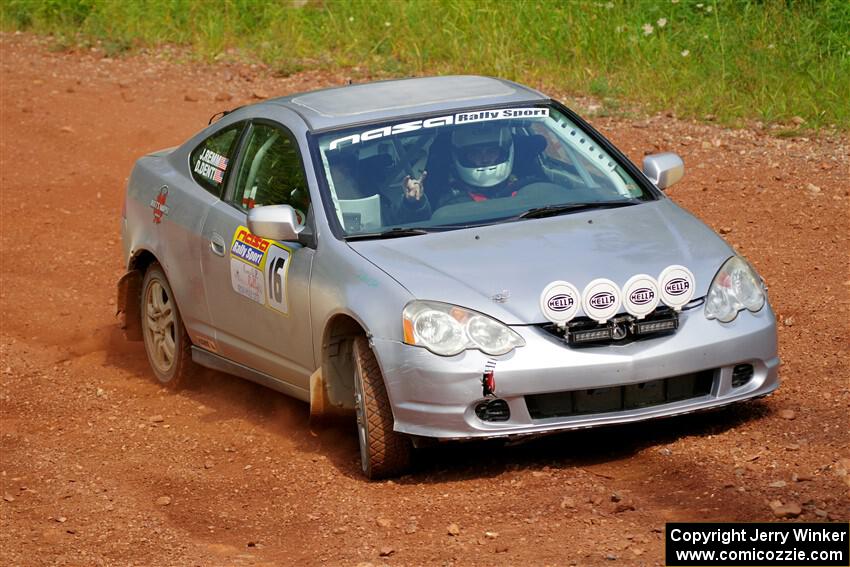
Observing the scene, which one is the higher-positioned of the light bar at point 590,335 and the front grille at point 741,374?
the light bar at point 590,335

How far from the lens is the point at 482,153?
22.6 feet

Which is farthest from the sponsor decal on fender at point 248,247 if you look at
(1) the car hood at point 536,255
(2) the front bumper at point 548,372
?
(2) the front bumper at point 548,372

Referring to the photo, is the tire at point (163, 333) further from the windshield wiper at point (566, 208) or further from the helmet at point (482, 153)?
the windshield wiper at point (566, 208)

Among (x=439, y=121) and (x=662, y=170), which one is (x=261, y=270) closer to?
(x=439, y=121)

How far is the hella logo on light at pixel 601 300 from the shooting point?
18.8 ft

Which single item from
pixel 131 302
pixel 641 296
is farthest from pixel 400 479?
pixel 131 302

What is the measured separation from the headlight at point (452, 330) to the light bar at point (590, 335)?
20 cm

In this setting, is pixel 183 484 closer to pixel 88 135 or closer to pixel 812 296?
pixel 812 296

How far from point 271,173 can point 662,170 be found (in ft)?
6.13

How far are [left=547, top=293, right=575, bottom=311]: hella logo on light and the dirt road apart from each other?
2.28 feet

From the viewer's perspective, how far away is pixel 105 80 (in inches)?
617

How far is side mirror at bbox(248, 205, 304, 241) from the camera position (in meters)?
6.51

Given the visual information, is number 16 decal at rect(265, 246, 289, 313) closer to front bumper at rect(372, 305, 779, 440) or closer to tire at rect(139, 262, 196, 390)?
front bumper at rect(372, 305, 779, 440)

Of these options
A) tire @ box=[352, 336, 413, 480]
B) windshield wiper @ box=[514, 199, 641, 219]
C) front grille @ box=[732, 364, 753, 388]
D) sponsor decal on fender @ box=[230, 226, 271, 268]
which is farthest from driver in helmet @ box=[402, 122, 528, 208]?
front grille @ box=[732, 364, 753, 388]
